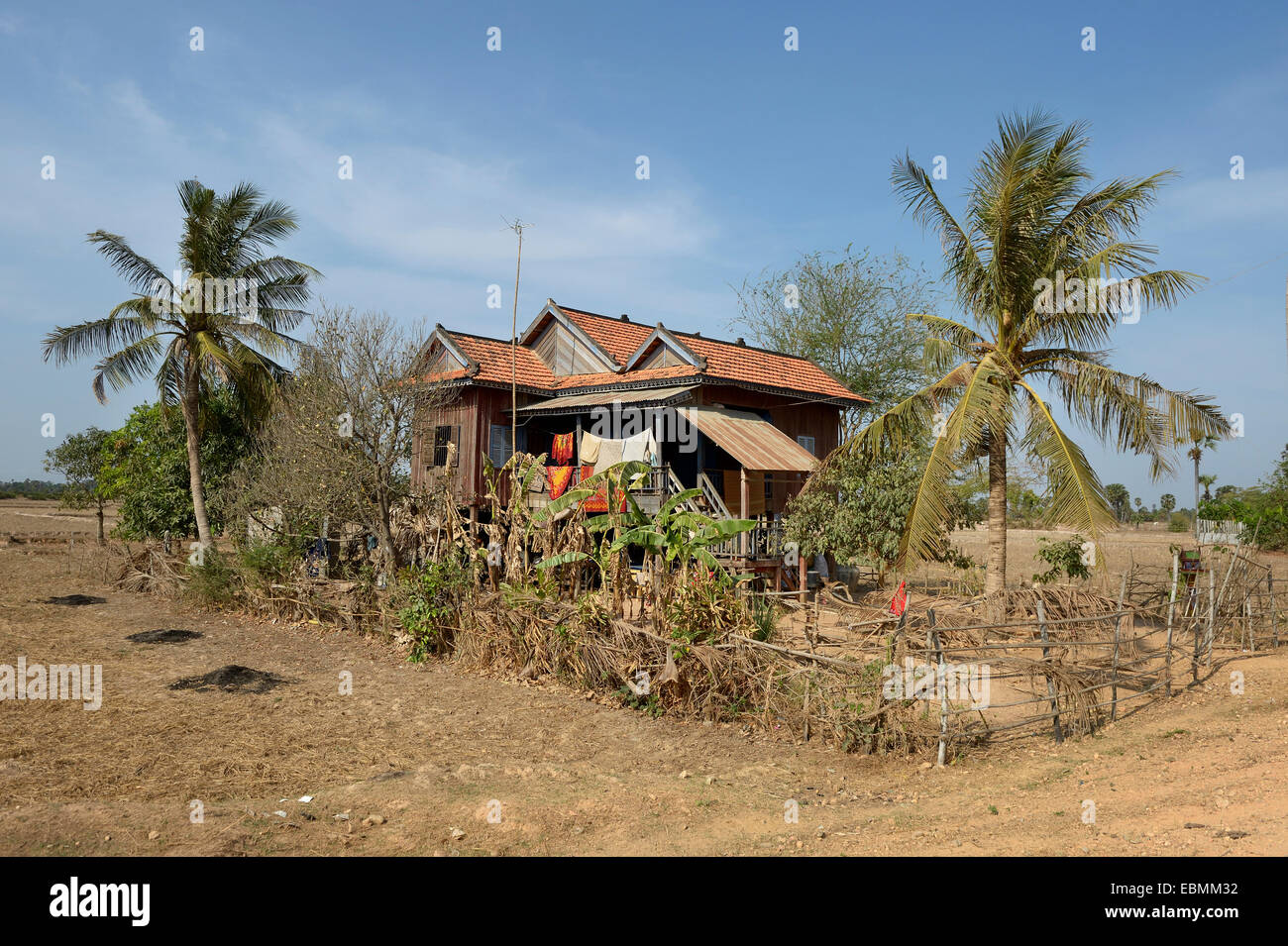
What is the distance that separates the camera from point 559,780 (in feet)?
26.5

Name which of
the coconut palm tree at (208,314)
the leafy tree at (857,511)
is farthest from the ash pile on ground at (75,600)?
the leafy tree at (857,511)

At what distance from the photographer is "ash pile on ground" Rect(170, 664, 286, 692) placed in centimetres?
1171

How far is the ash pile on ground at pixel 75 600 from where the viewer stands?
1912 cm

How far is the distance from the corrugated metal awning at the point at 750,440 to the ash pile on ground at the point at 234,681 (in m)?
9.75

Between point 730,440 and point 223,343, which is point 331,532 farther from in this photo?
point 730,440

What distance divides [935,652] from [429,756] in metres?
5.55

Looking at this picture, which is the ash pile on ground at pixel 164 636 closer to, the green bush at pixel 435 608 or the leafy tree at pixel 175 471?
the green bush at pixel 435 608

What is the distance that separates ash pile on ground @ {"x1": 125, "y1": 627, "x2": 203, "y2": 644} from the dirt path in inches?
118

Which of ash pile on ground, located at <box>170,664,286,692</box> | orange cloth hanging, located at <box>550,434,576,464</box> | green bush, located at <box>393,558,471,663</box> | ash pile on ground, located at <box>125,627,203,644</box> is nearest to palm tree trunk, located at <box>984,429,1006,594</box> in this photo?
green bush, located at <box>393,558,471,663</box>

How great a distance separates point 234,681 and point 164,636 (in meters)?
4.50

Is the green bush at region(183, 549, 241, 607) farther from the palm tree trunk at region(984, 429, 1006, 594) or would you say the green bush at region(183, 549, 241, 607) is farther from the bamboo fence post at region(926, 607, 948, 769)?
the palm tree trunk at region(984, 429, 1006, 594)

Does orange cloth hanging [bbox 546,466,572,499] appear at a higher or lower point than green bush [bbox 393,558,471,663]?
A: higher

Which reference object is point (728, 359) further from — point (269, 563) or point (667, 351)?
point (269, 563)
